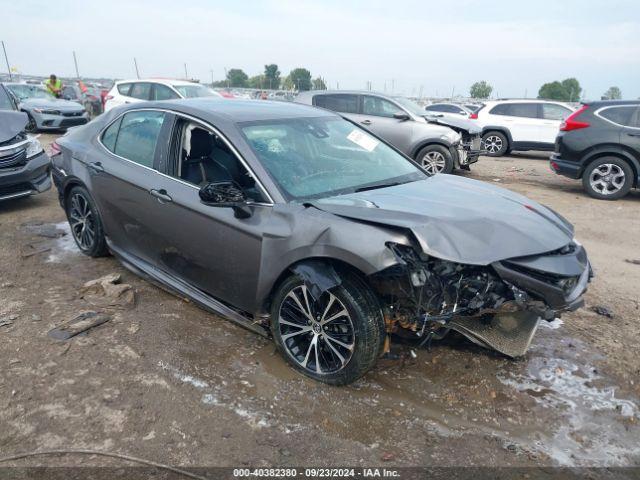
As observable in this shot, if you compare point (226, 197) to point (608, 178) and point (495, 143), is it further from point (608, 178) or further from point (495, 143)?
point (495, 143)

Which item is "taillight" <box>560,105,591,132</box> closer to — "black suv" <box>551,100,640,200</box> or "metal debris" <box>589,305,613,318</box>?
"black suv" <box>551,100,640,200</box>

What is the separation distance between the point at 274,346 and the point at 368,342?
0.94m

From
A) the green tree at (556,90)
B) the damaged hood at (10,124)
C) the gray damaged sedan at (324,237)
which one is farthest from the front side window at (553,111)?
the green tree at (556,90)

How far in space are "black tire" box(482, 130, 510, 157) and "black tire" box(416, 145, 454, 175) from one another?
4.50 metres

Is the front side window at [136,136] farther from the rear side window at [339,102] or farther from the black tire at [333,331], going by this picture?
the rear side window at [339,102]

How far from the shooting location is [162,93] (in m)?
12.9

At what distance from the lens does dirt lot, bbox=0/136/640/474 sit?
2666mm

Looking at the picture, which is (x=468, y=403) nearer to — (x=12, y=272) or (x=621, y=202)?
(x=12, y=272)

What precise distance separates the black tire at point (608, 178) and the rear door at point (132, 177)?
749 centimetres

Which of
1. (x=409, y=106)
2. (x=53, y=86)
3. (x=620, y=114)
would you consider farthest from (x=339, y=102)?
(x=53, y=86)

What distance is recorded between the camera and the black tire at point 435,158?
9742 millimetres

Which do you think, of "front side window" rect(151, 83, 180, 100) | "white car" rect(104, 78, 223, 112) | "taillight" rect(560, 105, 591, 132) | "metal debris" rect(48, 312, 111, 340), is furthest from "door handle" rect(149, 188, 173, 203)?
"front side window" rect(151, 83, 180, 100)

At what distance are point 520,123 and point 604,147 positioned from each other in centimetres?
529

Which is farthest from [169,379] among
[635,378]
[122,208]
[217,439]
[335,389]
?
[635,378]
